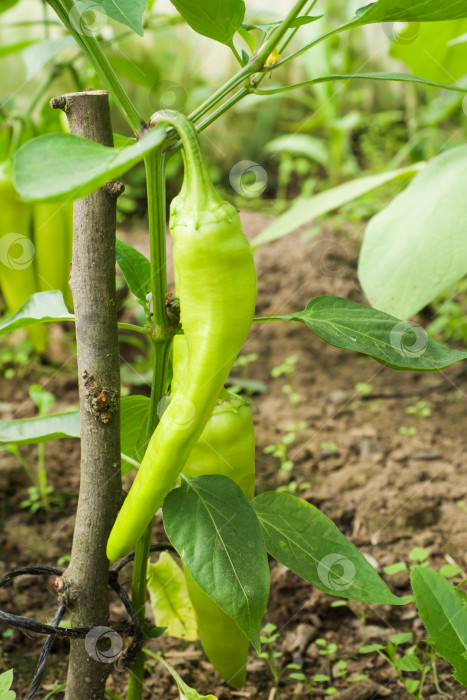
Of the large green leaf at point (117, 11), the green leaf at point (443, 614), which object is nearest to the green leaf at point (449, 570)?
the green leaf at point (443, 614)

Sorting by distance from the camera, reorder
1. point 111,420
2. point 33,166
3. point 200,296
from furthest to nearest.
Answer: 1. point 111,420
2. point 200,296
3. point 33,166

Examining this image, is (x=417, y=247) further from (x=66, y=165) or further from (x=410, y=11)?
(x=66, y=165)

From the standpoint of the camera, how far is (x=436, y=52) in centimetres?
149

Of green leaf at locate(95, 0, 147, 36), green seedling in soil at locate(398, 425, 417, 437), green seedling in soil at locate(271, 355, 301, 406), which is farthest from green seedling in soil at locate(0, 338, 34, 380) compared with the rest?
green leaf at locate(95, 0, 147, 36)

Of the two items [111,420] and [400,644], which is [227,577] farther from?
[400,644]

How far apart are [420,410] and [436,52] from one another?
80cm

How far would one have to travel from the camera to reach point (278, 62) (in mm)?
610

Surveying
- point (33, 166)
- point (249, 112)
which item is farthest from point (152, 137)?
point (249, 112)

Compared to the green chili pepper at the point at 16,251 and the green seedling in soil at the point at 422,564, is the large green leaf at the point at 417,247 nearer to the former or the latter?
the green seedling in soil at the point at 422,564

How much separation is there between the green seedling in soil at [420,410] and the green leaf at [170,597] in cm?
79

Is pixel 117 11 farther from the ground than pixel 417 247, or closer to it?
closer to it

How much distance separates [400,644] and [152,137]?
82 centimetres

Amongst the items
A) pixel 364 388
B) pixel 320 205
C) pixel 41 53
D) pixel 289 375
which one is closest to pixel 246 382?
pixel 289 375

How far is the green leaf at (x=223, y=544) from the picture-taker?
1.98 feet
